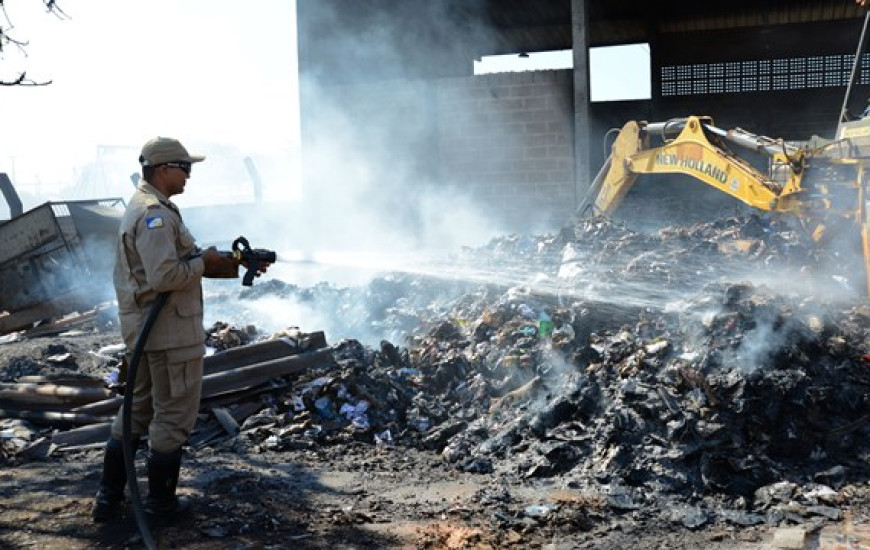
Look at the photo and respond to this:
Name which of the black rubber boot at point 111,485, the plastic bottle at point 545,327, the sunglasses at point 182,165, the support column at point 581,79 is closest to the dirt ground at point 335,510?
the black rubber boot at point 111,485

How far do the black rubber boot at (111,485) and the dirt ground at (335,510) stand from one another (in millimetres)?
73

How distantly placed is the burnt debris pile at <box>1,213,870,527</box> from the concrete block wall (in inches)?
225

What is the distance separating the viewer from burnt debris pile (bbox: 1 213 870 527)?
4.62 meters

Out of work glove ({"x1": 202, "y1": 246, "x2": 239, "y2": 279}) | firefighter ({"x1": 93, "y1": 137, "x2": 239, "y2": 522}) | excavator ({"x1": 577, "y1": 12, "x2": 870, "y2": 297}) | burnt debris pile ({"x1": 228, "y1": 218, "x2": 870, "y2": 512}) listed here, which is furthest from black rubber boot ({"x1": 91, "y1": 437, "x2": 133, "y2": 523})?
excavator ({"x1": 577, "y1": 12, "x2": 870, "y2": 297})

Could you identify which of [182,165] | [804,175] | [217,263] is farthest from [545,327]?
[182,165]

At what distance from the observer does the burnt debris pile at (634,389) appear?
4.62 meters

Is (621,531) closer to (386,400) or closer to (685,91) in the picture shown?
(386,400)

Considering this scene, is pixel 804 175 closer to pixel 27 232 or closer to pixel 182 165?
pixel 182 165

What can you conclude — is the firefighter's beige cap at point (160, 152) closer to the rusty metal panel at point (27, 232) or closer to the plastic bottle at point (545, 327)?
the plastic bottle at point (545, 327)

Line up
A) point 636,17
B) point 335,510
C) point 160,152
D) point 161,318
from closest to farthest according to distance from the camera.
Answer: point 161,318 < point 160,152 < point 335,510 < point 636,17

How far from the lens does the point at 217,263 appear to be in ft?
12.8

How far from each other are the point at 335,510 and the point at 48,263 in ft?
24.4

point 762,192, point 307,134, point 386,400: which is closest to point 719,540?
point 386,400

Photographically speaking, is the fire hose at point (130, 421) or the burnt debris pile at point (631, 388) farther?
the burnt debris pile at point (631, 388)
